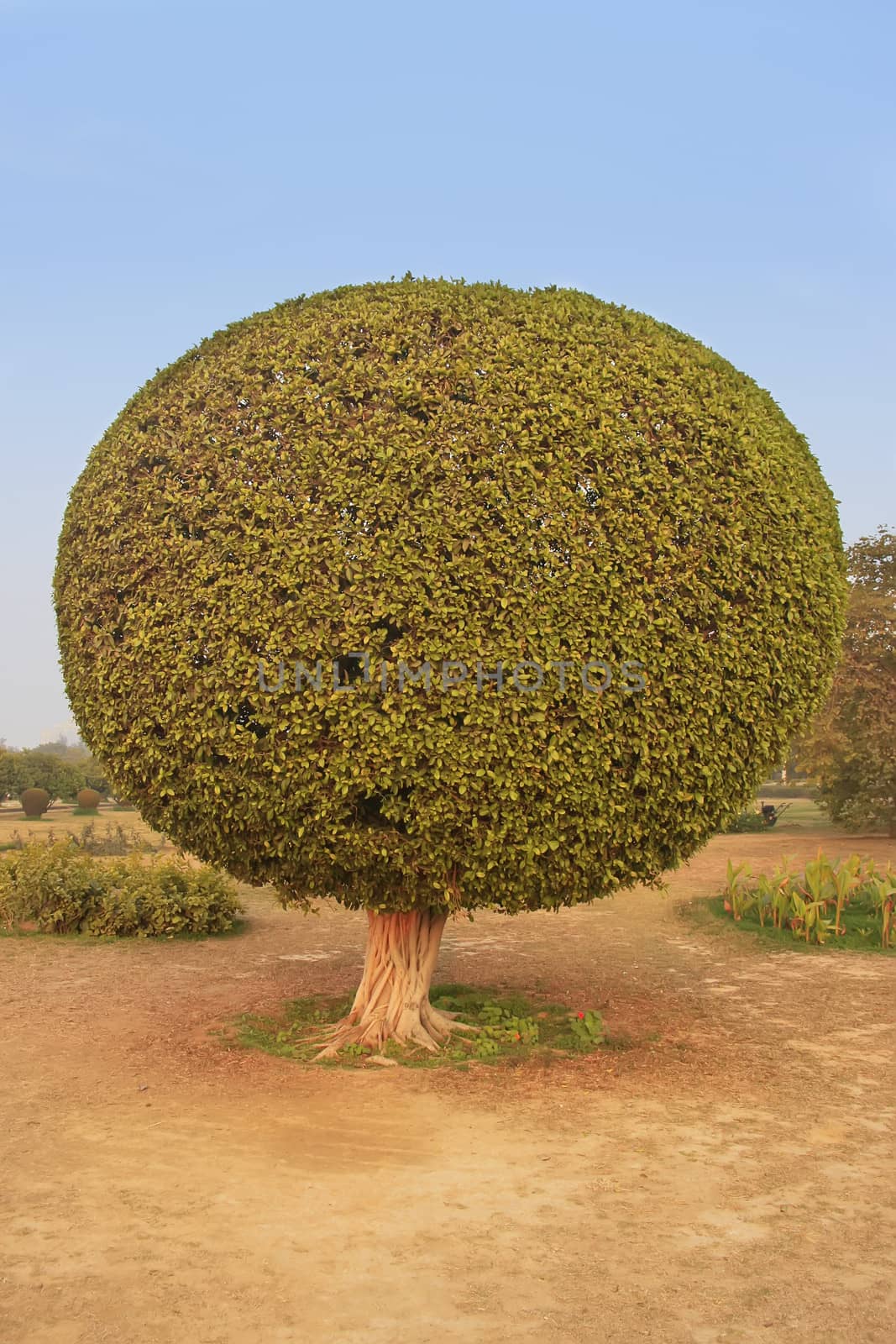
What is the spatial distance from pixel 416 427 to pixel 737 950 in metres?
7.87

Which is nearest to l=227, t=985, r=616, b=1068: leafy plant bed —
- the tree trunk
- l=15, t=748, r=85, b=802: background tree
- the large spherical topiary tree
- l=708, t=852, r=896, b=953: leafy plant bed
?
the tree trunk

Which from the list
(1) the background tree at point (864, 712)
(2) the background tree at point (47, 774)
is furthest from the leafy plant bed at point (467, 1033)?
(2) the background tree at point (47, 774)

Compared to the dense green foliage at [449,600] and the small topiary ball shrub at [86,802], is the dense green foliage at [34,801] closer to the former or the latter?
the small topiary ball shrub at [86,802]

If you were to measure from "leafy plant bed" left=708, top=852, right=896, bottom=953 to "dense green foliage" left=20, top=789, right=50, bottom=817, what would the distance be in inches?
913

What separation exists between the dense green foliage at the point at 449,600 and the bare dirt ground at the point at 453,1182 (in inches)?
55.9

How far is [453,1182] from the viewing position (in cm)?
540

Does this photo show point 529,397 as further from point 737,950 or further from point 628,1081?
point 737,950

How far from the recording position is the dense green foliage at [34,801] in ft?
103

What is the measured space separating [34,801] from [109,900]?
2039 cm

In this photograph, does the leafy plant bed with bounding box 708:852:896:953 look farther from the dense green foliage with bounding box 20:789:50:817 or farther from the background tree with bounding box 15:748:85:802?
the background tree with bounding box 15:748:85:802

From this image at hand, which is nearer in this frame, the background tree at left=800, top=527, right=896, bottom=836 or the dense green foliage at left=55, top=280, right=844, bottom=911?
the dense green foliage at left=55, top=280, right=844, bottom=911

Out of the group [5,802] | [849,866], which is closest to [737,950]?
[849,866]

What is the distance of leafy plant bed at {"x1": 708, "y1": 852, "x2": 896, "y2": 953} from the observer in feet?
40.0

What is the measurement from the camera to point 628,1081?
283 inches
